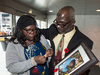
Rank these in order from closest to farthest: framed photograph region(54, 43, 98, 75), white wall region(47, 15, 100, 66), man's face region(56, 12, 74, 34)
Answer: framed photograph region(54, 43, 98, 75)
man's face region(56, 12, 74, 34)
white wall region(47, 15, 100, 66)

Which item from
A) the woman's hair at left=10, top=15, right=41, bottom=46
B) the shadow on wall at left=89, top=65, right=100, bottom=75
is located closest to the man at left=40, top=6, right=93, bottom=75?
the woman's hair at left=10, top=15, right=41, bottom=46

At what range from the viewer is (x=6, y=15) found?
5.20 feet

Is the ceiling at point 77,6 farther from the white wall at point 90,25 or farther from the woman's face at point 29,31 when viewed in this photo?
the woman's face at point 29,31

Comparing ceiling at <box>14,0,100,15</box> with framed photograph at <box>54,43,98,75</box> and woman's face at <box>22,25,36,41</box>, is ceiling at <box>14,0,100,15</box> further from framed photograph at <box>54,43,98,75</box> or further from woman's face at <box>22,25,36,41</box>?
framed photograph at <box>54,43,98,75</box>

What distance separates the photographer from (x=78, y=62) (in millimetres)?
520

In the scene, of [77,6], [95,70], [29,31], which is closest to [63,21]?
[29,31]

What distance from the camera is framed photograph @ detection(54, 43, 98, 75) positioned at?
0.46 meters

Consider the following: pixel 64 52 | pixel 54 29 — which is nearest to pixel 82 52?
pixel 64 52

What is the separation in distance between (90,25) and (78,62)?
2.45ft

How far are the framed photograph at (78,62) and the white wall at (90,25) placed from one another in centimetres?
58

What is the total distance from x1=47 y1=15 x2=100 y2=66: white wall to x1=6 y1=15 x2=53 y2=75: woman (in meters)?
0.39

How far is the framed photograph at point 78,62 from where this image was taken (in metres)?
0.46

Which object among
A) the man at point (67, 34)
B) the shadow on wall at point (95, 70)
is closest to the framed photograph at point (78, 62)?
the man at point (67, 34)

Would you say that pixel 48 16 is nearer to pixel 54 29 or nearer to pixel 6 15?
pixel 54 29
